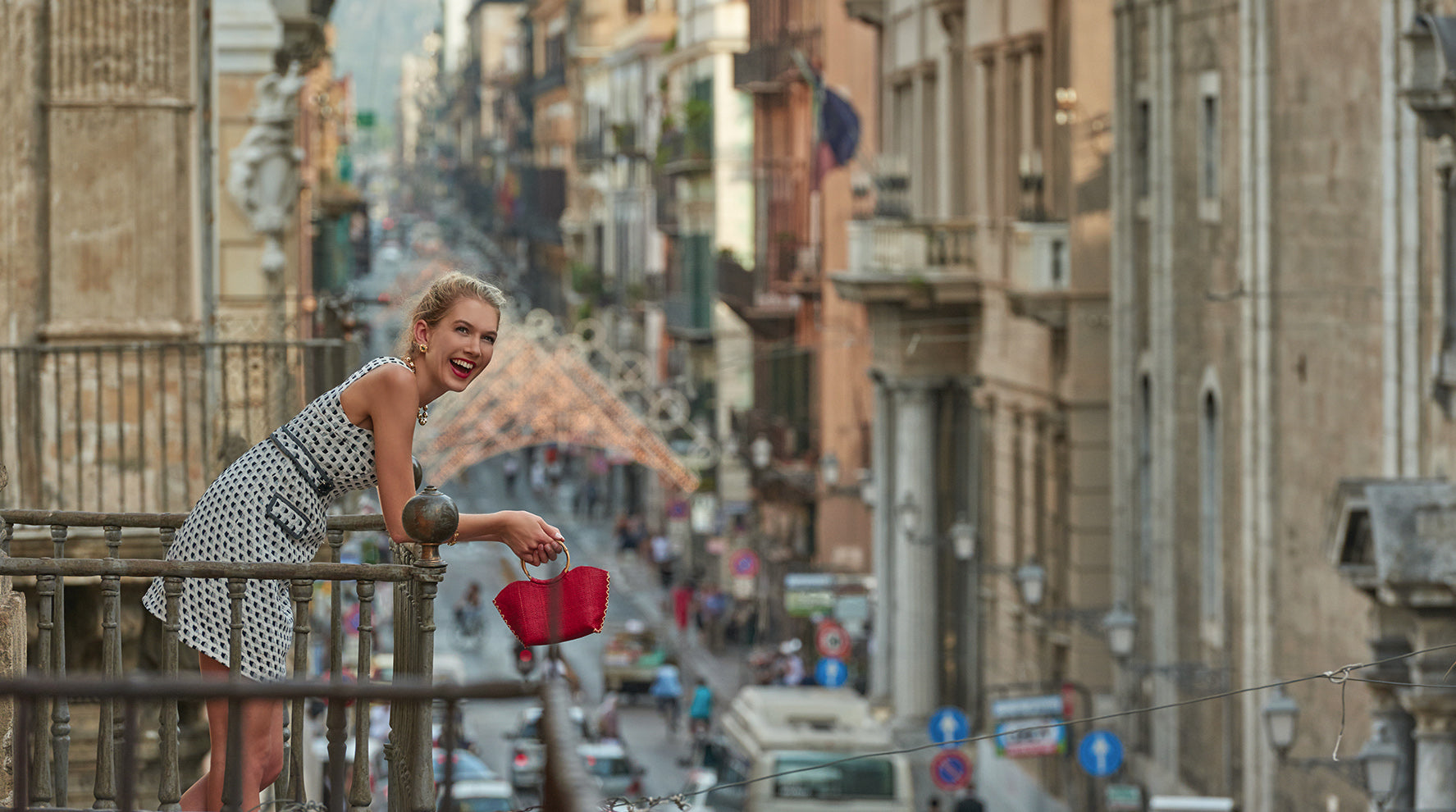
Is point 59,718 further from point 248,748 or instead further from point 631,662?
point 631,662

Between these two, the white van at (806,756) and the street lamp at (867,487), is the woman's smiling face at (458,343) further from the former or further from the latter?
the street lamp at (867,487)

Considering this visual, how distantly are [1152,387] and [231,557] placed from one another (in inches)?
778

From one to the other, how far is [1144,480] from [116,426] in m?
14.8

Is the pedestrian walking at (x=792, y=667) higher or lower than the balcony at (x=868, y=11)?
lower

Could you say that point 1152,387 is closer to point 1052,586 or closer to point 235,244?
point 1052,586

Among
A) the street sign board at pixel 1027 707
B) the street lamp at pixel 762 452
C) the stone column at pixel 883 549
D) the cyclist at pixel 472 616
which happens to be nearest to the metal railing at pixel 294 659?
the street sign board at pixel 1027 707

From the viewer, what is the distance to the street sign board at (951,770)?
26297 mm

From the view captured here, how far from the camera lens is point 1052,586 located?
99.2 ft

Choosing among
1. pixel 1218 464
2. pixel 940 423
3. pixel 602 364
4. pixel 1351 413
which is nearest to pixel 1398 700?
pixel 1351 413

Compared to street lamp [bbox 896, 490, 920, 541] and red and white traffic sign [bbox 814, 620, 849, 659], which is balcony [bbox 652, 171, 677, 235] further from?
street lamp [bbox 896, 490, 920, 541]

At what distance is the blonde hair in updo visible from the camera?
6.72m

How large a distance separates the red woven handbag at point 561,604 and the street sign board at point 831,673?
2847 cm

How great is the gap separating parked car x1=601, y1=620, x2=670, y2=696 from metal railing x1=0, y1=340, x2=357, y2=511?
26.6 meters

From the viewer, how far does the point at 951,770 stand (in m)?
26.5
